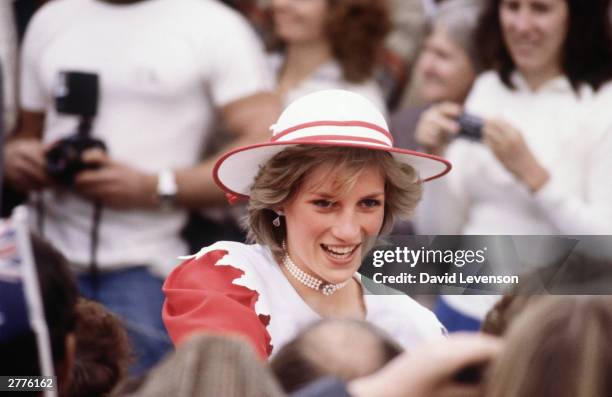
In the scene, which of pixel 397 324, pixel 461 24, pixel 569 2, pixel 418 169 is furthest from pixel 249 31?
pixel 397 324

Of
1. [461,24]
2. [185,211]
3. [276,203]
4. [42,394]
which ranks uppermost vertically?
[461,24]

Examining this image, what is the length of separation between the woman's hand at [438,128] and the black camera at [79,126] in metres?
0.77

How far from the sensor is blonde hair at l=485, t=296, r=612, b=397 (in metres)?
1.38

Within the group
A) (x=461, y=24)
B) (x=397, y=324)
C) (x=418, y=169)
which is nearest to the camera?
(x=397, y=324)

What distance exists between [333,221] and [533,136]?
970 mm

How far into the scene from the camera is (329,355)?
5.27 feet

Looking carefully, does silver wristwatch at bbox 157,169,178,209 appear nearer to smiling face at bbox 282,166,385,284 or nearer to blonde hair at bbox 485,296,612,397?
smiling face at bbox 282,166,385,284

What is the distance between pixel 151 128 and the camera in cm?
326

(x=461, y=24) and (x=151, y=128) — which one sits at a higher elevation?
(x=461, y=24)

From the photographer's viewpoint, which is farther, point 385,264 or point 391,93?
point 391,93

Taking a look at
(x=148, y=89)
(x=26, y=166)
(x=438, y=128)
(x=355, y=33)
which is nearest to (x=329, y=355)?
(x=438, y=128)

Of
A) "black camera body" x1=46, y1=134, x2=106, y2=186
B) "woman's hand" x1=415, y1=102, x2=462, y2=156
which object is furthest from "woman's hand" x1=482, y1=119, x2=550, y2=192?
"black camera body" x1=46, y1=134, x2=106, y2=186

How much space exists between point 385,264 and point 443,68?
52.0 inches

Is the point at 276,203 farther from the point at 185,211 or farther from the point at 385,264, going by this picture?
the point at 185,211
